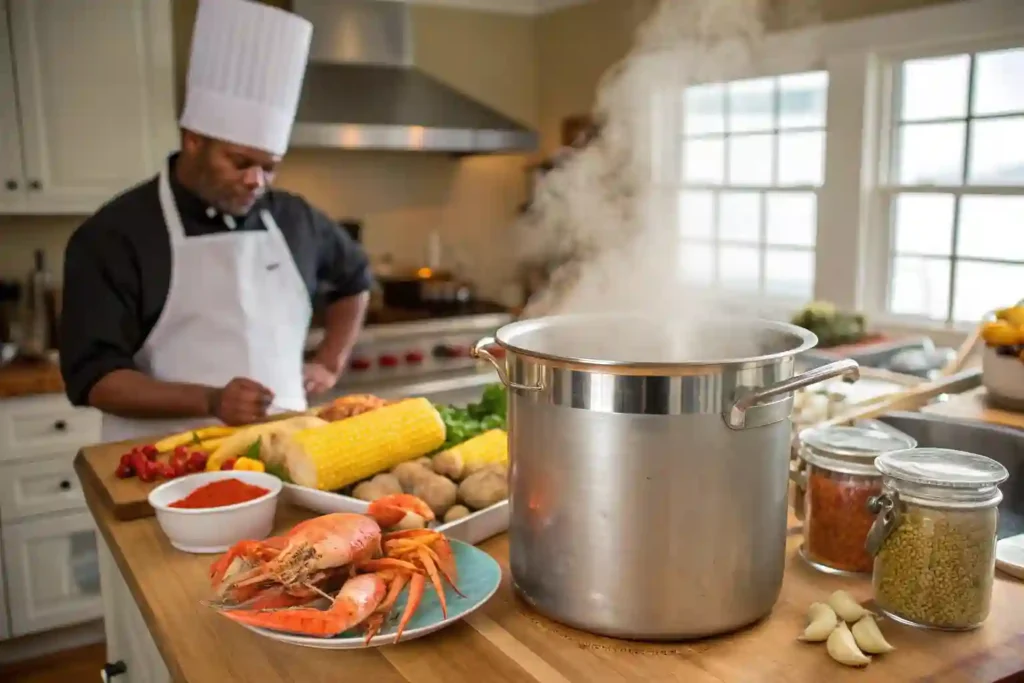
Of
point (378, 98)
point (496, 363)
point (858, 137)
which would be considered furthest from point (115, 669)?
point (858, 137)

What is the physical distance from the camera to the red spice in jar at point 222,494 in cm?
109

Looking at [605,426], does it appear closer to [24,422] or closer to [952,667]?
[952,667]

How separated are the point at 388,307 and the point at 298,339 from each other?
141cm

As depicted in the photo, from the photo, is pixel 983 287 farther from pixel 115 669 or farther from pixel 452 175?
pixel 115 669

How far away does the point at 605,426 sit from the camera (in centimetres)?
77

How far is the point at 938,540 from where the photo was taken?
2.72ft

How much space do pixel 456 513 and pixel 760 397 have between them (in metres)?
0.49

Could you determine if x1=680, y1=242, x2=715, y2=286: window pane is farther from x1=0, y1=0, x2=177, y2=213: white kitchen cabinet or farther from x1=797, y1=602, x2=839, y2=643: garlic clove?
x1=797, y1=602, x2=839, y2=643: garlic clove

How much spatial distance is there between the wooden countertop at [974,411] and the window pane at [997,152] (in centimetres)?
144

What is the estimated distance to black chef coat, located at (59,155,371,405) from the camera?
5.91 feet

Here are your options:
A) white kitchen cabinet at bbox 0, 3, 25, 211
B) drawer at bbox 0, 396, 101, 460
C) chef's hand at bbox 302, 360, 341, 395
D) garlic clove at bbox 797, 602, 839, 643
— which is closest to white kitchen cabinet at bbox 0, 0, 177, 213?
white kitchen cabinet at bbox 0, 3, 25, 211

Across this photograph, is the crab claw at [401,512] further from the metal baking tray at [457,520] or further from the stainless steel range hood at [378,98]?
the stainless steel range hood at [378,98]

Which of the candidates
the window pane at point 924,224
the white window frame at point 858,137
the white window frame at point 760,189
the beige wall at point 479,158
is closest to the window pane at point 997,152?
the window pane at point 924,224

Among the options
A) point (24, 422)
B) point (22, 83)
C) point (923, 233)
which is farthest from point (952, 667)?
point (22, 83)
